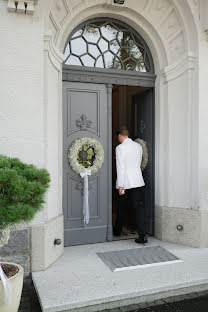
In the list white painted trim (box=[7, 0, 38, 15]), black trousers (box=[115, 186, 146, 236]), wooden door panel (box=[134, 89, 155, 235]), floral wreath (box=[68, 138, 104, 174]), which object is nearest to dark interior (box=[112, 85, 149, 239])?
wooden door panel (box=[134, 89, 155, 235])

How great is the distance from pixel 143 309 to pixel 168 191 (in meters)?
2.43

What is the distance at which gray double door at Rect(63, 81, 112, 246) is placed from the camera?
514cm

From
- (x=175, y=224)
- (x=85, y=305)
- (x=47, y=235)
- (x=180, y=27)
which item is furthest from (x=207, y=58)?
(x=85, y=305)

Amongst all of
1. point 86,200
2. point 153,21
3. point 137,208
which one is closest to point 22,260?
point 86,200

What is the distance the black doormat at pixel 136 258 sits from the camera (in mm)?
4293

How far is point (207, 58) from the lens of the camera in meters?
5.19

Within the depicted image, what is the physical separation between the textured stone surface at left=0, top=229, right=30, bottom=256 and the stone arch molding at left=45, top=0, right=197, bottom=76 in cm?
261

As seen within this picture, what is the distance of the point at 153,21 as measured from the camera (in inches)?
209

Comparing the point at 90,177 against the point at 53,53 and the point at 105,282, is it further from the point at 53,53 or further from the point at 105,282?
the point at 53,53

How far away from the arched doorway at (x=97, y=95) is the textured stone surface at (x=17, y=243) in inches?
48.2

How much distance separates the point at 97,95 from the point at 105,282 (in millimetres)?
3097

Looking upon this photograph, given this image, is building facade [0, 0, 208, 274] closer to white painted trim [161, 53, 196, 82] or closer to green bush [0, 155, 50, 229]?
white painted trim [161, 53, 196, 82]

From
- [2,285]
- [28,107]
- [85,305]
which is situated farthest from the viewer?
[28,107]

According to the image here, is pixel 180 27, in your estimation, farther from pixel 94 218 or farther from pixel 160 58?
pixel 94 218
